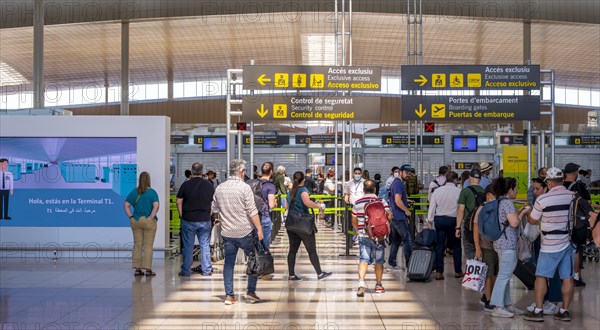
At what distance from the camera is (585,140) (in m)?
32.5

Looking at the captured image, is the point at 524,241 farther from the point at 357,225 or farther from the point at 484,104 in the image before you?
the point at 484,104

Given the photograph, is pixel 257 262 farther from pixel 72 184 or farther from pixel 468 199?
pixel 72 184

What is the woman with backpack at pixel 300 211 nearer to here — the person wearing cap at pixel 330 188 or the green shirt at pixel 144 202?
the green shirt at pixel 144 202

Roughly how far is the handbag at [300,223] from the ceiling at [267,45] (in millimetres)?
18961

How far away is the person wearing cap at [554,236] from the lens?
26.9 ft

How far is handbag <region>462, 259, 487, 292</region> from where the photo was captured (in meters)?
8.79

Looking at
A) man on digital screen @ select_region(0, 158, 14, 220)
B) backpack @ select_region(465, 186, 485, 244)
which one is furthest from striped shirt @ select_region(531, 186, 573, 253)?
man on digital screen @ select_region(0, 158, 14, 220)

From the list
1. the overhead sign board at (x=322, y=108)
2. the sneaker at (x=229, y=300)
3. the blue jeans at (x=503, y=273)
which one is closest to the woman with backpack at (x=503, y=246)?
the blue jeans at (x=503, y=273)

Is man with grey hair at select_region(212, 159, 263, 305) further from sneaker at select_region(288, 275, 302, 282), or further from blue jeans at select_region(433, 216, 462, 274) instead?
blue jeans at select_region(433, 216, 462, 274)

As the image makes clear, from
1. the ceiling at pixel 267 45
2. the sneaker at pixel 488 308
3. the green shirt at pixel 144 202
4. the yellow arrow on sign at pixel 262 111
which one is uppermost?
the ceiling at pixel 267 45

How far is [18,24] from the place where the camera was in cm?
2828

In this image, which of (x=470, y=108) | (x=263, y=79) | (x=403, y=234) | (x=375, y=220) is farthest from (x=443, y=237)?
(x=470, y=108)

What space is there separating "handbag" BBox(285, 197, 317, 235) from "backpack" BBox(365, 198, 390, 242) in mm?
1446

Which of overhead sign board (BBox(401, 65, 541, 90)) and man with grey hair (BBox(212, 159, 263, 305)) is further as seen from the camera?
overhead sign board (BBox(401, 65, 541, 90))
